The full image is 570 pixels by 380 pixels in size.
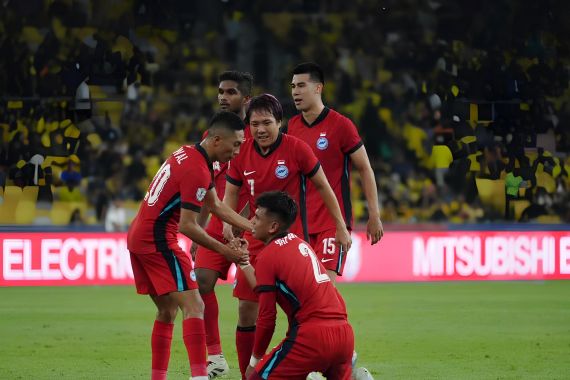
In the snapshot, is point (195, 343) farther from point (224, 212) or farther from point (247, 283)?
point (224, 212)

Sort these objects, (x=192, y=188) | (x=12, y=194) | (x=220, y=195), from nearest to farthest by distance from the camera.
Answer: (x=192, y=188)
(x=220, y=195)
(x=12, y=194)

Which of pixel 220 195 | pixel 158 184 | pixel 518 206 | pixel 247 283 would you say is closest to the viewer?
pixel 158 184

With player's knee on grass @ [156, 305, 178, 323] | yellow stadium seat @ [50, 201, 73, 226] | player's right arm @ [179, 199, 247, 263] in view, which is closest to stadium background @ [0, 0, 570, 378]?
yellow stadium seat @ [50, 201, 73, 226]

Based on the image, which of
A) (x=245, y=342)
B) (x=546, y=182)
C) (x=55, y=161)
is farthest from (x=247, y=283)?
(x=546, y=182)

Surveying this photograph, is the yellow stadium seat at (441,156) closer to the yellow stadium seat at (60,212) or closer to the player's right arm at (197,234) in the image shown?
the yellow stadium seat at (60,212)

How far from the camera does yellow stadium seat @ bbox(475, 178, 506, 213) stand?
2088 centimetres

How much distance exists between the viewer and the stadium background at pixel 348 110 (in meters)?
16.6

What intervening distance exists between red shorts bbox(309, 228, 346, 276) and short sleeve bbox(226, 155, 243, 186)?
66 centimetres

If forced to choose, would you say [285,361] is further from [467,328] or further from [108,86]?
[108,86]

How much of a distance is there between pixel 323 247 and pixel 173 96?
16.2m

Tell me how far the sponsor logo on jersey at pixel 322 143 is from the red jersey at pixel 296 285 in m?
2.03

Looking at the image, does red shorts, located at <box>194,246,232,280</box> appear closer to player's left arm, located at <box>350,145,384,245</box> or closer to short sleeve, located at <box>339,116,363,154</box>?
player's left arm, located at <box>350,145,384,245</box>

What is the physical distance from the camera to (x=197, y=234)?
6.32 meters

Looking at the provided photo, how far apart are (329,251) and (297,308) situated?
6.38ft
